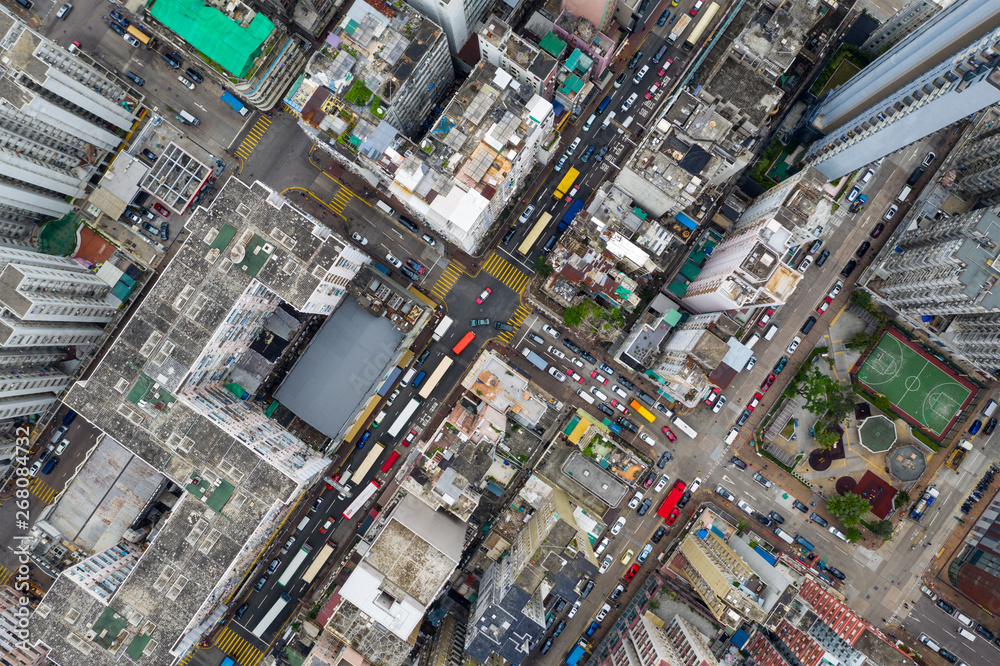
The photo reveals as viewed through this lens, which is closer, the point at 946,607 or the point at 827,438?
the point at 827,438

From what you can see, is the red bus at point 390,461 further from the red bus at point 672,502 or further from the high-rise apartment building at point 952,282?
the high-rise apartment building at point 952,282

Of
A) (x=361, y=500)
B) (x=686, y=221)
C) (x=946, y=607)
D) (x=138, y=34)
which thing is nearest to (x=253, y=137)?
(x=138, y=34)

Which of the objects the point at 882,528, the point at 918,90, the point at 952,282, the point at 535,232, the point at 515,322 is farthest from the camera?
the point at 515,322

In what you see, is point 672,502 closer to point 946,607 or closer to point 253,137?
point 946,607

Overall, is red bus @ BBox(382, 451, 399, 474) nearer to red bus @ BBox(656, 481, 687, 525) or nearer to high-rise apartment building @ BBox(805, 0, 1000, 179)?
red bus @ BBox(656, 481, 687, 525)

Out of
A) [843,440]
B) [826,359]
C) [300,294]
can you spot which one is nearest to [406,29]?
[300,294]

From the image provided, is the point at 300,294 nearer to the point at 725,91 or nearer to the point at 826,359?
the point at 725,91
